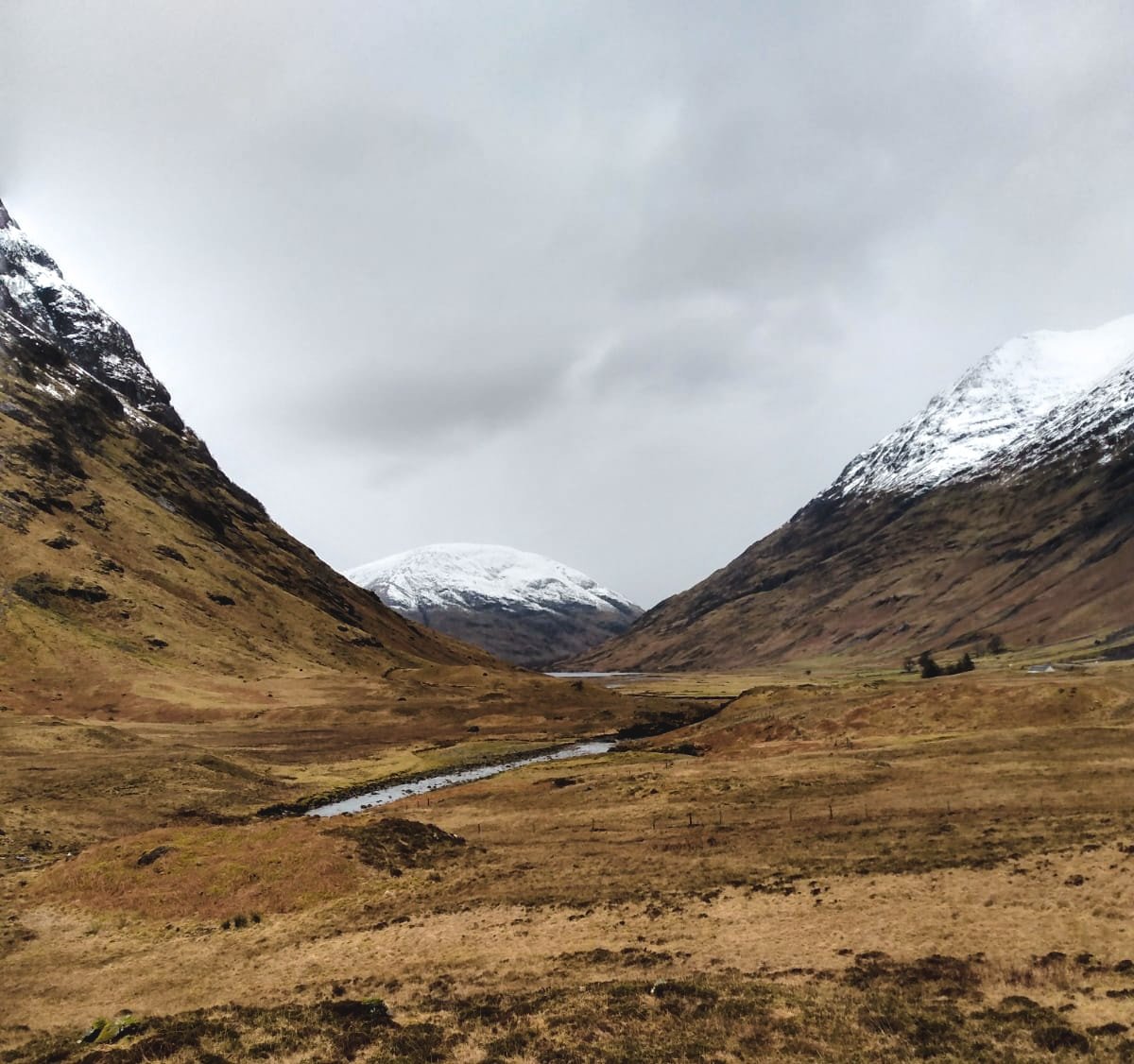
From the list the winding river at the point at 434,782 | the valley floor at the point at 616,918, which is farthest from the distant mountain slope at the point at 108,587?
the valley floor at the point at 616,918

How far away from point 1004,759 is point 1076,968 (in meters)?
36.7

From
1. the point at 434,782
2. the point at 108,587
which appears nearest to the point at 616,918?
the point at 434,782

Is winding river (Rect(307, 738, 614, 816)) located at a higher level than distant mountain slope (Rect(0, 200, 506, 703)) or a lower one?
lower

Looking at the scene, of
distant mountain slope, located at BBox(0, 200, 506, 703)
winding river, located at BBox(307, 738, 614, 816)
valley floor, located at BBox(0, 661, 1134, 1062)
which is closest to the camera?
valley floor, located at BBox(0, 661, 1134, 1062)

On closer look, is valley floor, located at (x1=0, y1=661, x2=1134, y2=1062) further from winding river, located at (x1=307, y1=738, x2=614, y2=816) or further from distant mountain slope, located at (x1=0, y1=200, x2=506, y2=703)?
distant mountain slope, located at (x1=0, y1=200, x2=506, y2=703)

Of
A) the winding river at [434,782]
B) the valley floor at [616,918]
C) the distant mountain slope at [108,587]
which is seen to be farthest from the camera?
the distant mountain slope at [108,587]

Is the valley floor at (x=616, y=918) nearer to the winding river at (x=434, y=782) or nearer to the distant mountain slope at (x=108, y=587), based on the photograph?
the winding river at (x=434, y=782)

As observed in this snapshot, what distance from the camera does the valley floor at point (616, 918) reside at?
21.1 m

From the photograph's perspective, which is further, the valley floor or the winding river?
the winding river

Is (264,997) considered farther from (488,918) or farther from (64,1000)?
(488,918)

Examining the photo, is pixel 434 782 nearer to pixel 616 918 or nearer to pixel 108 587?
pixel 616 918

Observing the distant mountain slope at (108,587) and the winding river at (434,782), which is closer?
the winding river at (434,782)

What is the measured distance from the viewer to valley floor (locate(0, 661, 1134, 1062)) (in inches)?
830

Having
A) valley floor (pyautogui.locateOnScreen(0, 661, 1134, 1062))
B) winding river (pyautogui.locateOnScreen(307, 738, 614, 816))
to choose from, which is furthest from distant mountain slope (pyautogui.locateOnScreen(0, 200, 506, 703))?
valley floor (pyautogui.locateOnScreen(0, 661, 1134, 1062))
